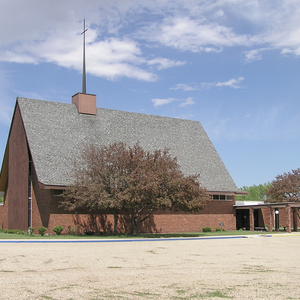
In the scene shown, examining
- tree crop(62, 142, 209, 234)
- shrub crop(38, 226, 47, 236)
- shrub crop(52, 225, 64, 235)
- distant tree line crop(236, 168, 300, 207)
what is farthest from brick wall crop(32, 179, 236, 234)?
distant tree line crop(236, 168, 300, 207)

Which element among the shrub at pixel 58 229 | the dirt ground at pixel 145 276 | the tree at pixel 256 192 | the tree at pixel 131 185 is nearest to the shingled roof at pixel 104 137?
the tree at pixel 131 185

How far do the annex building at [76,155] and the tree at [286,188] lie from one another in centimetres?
608

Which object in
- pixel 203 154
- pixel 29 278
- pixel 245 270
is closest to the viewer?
pixel 29 278

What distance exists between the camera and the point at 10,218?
3572cm

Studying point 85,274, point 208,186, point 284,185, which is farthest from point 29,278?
point 284,185

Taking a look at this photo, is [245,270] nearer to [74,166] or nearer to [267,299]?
[267,299]

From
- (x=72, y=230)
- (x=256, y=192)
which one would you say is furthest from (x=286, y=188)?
(x=256, y=192)

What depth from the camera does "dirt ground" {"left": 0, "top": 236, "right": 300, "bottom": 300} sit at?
8.23m

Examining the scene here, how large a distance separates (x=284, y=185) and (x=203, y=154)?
9053 millimetres

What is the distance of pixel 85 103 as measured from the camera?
36.3 meters

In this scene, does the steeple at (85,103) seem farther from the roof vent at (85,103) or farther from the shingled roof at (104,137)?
the shingled roof at (104,137)

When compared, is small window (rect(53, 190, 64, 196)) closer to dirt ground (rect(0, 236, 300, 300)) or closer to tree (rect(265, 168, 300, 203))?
dirt ground (rect(0, 236, 300, 300))

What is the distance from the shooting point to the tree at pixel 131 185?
1013 inches

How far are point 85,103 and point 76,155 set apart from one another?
20.9 ft
